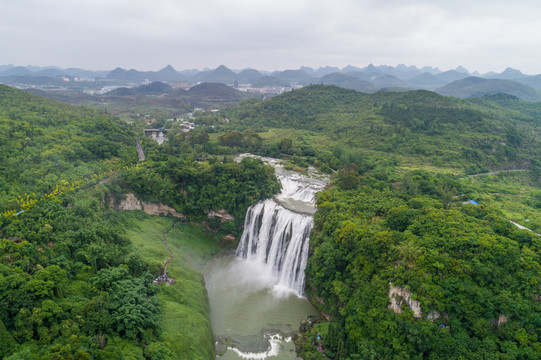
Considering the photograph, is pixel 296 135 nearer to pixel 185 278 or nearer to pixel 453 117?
pixel 453 117

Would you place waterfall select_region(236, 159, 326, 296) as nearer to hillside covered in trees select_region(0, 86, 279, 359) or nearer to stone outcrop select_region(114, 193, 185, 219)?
hillside covered in trees select_region(0, 86, 279, 359)

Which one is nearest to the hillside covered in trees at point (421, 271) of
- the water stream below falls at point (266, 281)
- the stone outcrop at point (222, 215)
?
the water stream below falls at point (266, 281)

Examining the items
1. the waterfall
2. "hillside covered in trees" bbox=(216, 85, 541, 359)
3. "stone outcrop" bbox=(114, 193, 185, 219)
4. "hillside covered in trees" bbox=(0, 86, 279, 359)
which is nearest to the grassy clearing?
"hillside covered in trees" bbox=(0, 86, 279, 359)

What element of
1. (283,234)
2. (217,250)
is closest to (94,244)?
(217,250)

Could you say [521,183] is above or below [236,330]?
above

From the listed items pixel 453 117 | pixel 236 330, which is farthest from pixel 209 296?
pixel 453 117

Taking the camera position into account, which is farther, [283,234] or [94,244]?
[283,234]

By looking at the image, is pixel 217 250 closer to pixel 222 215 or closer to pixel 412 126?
pixel 222 215
